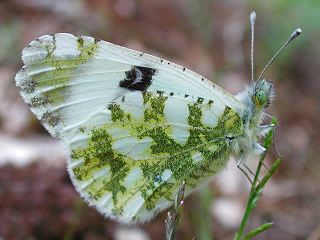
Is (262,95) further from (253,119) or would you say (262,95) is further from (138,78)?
(138,78)

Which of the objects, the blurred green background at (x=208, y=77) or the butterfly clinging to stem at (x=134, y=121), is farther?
the blurred green background at (x=208, y=77)

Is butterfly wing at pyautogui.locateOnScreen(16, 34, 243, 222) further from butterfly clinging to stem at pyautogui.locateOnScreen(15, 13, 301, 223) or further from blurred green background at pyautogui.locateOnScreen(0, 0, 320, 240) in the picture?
blurred green background at pyautogui.locateOnScreen(0, 0, 320, 240)

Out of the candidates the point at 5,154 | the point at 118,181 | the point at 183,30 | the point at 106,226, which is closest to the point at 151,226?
the point at 106,226

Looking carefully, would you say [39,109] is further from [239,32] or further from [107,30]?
[239,32]

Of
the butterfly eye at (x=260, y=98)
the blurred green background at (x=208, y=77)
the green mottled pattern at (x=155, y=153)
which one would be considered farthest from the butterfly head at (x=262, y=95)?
the blurred green background at (x=208, y=77)

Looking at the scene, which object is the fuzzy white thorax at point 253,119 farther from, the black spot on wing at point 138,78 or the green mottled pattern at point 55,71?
the green mottled pattern at point 55,71

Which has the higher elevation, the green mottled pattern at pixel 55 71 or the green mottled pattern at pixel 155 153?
the green mottled pattern at pixel 55 71

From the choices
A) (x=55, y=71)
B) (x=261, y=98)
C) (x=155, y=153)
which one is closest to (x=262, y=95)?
(x=261, y=98)
